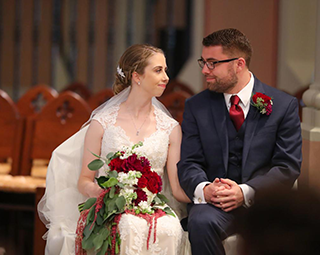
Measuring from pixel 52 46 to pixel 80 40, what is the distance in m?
0.57

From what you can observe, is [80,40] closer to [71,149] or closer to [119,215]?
[71,149]

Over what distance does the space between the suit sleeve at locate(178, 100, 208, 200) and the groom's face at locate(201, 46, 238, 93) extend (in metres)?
0.24

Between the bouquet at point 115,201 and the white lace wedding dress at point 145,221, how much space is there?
52mm

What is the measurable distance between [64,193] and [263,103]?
4.74 feet

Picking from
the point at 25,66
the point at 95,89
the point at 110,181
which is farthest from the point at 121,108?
the point at 25,66

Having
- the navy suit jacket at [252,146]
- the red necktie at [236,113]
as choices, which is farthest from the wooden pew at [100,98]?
the red necktie at [236,113]

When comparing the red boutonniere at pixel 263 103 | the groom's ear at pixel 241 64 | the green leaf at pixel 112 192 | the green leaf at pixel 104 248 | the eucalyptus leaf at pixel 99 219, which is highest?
the groom's ear at pixel 241 64

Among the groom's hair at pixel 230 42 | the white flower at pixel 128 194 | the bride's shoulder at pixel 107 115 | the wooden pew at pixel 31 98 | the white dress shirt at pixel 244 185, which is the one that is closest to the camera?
the white flower at pixel 128 194

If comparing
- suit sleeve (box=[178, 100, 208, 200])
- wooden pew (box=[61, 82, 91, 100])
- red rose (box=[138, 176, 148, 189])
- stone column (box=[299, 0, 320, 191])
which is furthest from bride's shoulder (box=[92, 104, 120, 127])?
wooden pew (box=[61, 82, 91, 100])

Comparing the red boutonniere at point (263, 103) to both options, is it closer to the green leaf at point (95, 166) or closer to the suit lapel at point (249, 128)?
the suit lapel at point (249, 128)

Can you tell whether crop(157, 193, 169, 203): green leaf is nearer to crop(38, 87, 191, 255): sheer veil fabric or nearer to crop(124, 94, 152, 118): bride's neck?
crop(38, 87, 191, 255): sheer veil fabric

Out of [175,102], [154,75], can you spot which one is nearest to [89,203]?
[154,75]

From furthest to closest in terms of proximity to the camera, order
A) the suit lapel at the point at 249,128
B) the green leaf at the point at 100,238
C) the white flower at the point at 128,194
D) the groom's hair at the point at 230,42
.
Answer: the groom's hair at the point at 230,42, the suit lapel at the point at 249,128, the white flower at the point at 128,194, the green leaf at the point at 100,238

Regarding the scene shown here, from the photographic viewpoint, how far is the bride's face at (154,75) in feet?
10.1
